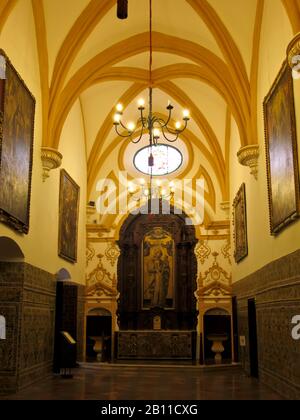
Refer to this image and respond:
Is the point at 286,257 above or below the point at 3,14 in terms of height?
below

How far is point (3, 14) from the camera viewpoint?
788 cm

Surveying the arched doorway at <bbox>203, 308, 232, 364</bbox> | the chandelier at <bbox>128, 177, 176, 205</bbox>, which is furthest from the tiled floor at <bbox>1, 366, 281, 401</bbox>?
the chandelier at <bbox>128, 177, 176, 205</bbox>

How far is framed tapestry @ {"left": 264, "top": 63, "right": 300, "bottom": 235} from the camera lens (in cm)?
734

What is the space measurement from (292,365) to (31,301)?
491cm

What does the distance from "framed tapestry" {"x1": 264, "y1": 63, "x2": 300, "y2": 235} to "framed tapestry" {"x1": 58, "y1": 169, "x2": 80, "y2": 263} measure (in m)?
5.28

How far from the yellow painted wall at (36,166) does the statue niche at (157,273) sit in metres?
3.11

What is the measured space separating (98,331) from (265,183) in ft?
26.5

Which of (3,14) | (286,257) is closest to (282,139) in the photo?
(286,257)

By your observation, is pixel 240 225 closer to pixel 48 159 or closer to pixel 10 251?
pixel 48 159

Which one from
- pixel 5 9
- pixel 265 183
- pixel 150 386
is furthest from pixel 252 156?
pixel 5 9

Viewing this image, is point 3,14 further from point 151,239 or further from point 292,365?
point 151,239

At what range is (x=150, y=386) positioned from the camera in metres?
9.73

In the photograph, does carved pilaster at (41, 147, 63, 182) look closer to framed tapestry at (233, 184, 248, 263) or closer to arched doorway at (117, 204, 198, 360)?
framed tapestry at (233, 184, 248, 263)

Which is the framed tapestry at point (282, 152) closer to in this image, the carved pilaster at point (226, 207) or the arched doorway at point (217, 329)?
the carved pilaster at point (226, 207)
